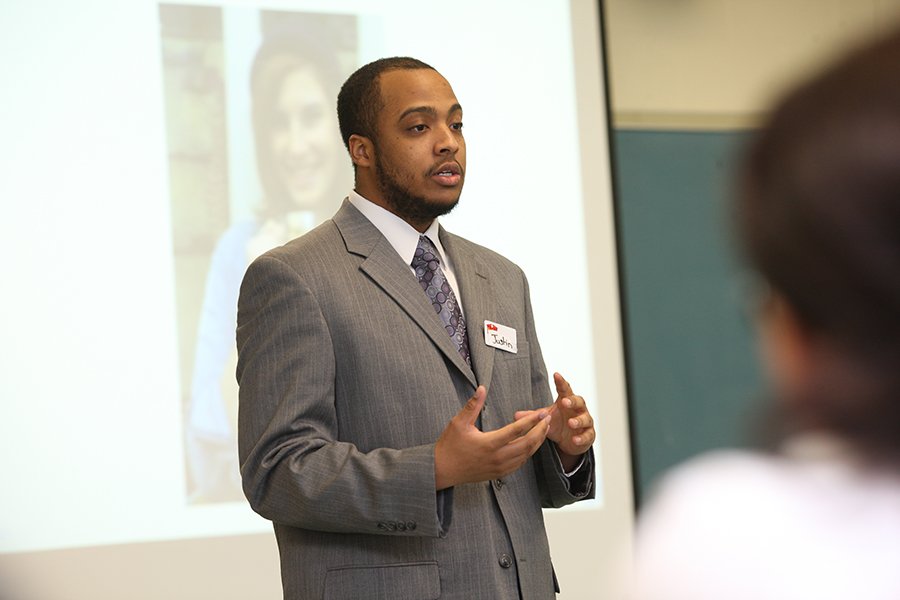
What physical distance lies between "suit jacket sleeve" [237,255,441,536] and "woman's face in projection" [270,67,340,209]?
1.71 meters

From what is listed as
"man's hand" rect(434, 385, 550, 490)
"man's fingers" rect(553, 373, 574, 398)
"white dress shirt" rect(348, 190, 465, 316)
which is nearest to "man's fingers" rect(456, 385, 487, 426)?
"man's hand" rect(434, 385, 550, 490)

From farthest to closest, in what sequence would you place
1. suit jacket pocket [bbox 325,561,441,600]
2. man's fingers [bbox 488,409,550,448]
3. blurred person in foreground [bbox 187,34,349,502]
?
blurred person in foreground [bbox 187,34,349,502]
suit jacket pocket [bbox 325,561,441,600]
man's fingers [bbox 488,409,550,448]

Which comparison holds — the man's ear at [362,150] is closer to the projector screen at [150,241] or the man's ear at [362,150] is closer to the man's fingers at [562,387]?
the man's fingers at [562,387]

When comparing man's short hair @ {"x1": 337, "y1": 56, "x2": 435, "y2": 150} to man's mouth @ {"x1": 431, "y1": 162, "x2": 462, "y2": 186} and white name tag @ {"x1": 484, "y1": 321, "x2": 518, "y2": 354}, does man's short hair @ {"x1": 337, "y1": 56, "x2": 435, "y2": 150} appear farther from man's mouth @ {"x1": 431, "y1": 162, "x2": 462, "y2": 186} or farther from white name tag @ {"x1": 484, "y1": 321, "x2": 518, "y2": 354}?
white name tag @ {"x1": 484, "y1": 321, "x2": 518, "y2": 354}

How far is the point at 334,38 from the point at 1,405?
5.40 feet

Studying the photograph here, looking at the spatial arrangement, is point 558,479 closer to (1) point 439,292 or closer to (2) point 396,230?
(1) point 439,292

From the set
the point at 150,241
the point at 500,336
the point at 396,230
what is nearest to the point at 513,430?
the point at 500,336

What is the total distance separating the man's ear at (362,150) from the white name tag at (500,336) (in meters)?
0.43

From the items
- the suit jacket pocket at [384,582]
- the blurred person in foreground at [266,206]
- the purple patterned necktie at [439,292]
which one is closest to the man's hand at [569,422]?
the purple patterned necktie at [439,292]

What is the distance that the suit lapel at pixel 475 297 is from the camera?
2.17m

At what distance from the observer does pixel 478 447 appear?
6.05 ft

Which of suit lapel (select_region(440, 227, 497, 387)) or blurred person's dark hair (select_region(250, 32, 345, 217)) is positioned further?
blurred person's dark hair (select_region(250, 32, 345, 217))

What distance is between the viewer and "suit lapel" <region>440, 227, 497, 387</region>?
2.17 m

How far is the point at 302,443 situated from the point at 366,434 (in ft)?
0.47
